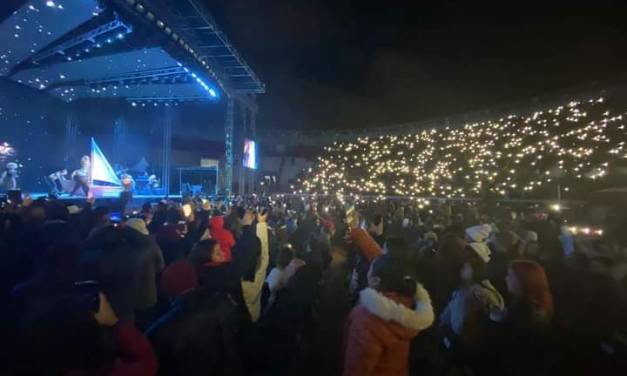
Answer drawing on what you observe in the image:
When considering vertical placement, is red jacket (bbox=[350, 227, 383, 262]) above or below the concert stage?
below

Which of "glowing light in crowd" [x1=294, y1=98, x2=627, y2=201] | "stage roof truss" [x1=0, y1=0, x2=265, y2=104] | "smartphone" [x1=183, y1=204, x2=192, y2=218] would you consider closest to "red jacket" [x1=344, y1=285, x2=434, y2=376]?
"smartphone" [x1=183, y1=204, x2=192, y2=218]

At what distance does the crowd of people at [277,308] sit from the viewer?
1.78 m

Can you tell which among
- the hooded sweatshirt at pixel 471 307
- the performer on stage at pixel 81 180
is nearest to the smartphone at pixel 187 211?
the hooded sweatshirt at pixel 471 307

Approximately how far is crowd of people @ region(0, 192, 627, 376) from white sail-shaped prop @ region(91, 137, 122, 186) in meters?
11.0

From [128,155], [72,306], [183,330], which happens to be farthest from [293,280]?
[128,155]

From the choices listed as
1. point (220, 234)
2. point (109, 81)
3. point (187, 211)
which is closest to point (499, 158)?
point (187, 211)

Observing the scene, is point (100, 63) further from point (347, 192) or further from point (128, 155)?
point (347, 192)

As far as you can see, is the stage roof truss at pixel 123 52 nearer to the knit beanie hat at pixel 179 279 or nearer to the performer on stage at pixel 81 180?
the performer on stage at pixel 81 180

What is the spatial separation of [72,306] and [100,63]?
14.2 m

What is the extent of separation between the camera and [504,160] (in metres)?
15.7

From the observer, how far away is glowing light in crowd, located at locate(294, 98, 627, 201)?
43.2ft

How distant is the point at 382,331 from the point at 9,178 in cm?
1533

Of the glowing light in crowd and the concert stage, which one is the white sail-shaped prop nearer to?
the concert stage

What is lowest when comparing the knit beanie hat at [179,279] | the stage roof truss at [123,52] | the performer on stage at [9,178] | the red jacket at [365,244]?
the red jacket at [365,244]
